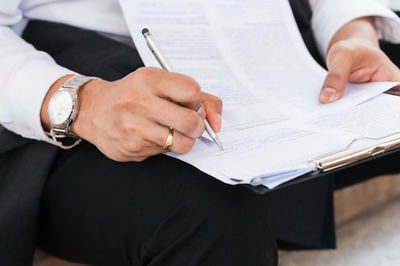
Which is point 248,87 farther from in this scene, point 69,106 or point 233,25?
point 69,106

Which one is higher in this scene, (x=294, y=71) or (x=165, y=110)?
(x=165, y=110)

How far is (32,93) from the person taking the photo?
0.62 metres

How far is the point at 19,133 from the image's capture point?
0.66 m

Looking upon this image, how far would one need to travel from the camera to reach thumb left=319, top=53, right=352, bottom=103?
673 mm

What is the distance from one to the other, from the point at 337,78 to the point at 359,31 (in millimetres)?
199

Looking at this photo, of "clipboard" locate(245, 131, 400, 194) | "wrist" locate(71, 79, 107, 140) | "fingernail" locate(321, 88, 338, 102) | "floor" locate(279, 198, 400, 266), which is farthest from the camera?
"floor" locate(279, 198, 400, 266)

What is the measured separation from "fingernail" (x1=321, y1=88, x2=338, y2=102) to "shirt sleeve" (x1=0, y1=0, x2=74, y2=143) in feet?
1.03

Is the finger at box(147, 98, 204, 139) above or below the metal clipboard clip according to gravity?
above

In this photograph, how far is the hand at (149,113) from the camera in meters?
0.49

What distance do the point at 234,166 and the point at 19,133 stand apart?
12.6 inches

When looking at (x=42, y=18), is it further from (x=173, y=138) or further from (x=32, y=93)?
(x=173, y=138)

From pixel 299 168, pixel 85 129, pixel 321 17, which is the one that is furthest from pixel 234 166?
pixel 321 17

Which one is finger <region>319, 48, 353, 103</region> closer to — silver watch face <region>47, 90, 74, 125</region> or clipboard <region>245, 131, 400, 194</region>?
clipboard <region>245, 131, 400, 194</region>

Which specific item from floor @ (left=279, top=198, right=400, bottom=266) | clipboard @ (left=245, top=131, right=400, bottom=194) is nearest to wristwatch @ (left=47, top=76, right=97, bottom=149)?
clipboard @ (left=245, top=131, right=400, bottom=194)
